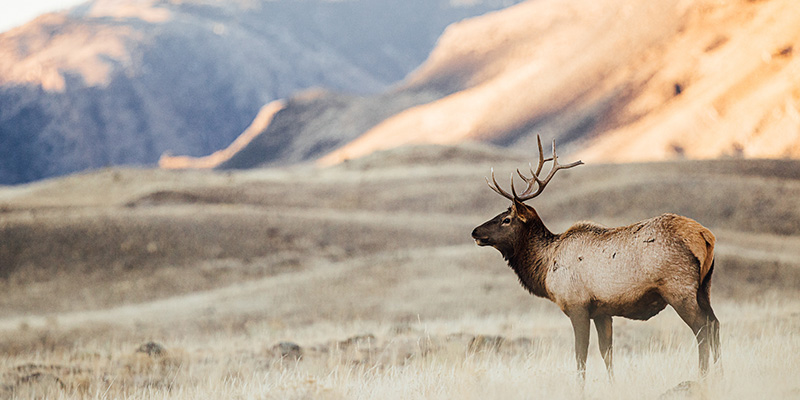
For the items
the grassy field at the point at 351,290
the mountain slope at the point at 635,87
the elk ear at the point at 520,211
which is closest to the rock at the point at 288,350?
the grassy field at the point at 351,290

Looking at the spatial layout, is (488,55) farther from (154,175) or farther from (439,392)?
(439,392)

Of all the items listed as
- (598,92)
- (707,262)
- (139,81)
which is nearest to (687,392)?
(707,262)

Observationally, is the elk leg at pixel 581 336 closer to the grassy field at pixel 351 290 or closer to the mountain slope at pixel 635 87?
the grassy field at pixel 351 290

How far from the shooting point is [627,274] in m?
5.60

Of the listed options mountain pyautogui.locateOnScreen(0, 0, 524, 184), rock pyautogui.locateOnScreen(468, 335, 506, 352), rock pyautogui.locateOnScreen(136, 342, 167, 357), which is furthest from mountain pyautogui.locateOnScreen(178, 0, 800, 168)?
rock pyautogui.locateOnScreen(136, 342, 167, 357)

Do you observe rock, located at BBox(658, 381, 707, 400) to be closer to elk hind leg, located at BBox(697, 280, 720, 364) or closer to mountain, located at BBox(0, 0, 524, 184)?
elk hind leg, located at BBox(697, 280, 720, 364)

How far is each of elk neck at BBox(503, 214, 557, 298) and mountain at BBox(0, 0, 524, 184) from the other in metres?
137

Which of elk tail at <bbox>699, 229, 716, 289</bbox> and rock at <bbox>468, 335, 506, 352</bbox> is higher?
elk tail at <bbox>699, 229, 716, 289</bbox>

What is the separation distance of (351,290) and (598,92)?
5562 cm

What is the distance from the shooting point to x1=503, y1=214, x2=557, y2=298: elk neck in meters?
6.29

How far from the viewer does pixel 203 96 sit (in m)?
158

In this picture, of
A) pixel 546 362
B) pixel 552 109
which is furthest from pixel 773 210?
pixel 552 109

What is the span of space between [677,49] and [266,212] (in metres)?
47.8

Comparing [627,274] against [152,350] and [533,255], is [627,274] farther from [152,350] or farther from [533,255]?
[152,350]
